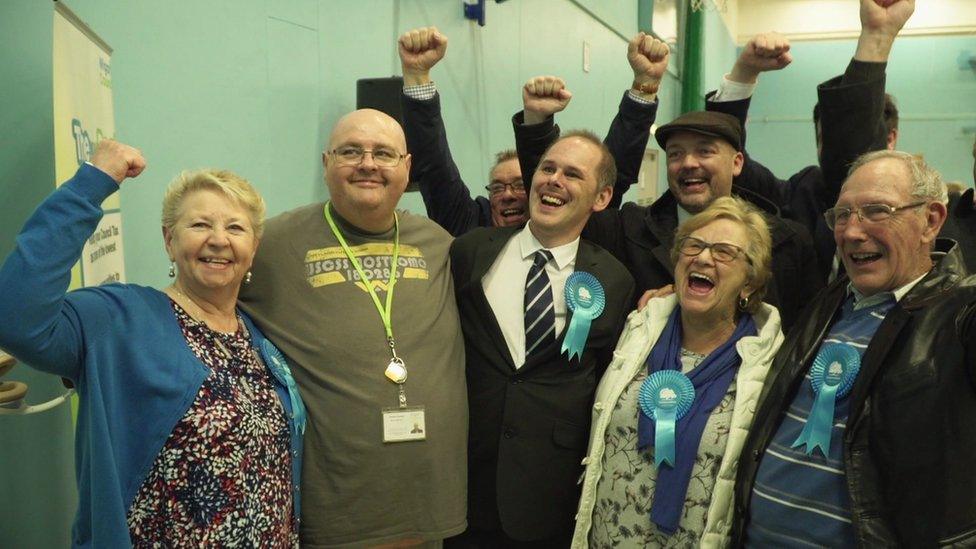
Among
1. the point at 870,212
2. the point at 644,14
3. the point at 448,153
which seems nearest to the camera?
the point at 870,212

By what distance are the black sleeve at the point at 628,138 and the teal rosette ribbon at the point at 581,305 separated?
0.64 meters

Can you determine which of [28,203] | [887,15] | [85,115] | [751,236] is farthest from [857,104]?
[28,203]

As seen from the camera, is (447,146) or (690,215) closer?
(690,215)

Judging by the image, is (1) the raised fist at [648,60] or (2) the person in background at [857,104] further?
(1) the raised fist at [648,60]

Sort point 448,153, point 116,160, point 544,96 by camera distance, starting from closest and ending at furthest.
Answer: point 116,160
point 544,96
point 448,153

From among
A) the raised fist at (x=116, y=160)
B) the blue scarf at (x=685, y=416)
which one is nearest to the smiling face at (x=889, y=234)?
the blue scarf at (x=685, y=416)

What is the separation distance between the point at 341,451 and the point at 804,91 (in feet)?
37.4

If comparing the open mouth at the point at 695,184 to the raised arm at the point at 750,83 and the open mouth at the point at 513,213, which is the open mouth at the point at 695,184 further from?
the open mouth at the point at 513,213

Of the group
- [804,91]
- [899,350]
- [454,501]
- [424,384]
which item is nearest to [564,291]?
[424,384]

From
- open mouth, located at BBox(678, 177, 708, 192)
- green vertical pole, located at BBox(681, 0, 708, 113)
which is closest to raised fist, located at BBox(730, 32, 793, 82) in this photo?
open mouth, located at BBox(678, 177, 708, 192)

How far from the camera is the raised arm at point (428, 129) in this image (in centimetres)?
243

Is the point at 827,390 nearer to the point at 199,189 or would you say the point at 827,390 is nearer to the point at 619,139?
the point at 619,139

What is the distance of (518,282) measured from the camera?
218 cm

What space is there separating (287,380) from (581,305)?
852 millimetres
